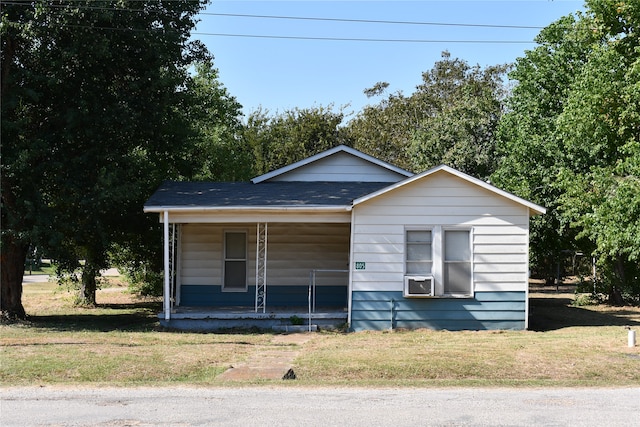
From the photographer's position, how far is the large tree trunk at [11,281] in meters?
18.6

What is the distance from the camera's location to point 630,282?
26.6 m

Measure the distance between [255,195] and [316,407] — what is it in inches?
415

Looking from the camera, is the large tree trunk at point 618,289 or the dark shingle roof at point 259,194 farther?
the large tree trunk at point 618,289

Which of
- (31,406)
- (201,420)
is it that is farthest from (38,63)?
(201,420)

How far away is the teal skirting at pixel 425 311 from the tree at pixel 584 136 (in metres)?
3.94

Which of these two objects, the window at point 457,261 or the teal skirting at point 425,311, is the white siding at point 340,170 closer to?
the window at point 457,261

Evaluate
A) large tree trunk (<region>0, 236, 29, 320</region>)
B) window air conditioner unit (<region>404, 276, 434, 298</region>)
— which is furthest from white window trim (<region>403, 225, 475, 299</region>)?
large tree trunk (<region>0, 236, 29, 320</region>)

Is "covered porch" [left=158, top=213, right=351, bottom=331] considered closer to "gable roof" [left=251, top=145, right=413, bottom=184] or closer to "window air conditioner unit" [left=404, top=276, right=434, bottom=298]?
"gable roof" [left=251, top=145, right=413, bottom=184]

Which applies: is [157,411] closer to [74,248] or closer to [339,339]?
[339,339]

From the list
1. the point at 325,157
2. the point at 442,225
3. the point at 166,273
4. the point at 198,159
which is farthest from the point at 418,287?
the point at 198,159

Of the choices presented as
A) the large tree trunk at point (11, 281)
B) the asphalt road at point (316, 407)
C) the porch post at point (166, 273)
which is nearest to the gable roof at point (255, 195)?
the porch post at point (166, 273)

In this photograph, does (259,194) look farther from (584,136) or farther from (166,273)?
(584,136)

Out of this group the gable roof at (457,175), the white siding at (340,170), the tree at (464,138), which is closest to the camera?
the gable roof at (457,175)

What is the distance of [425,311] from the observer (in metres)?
17.0
